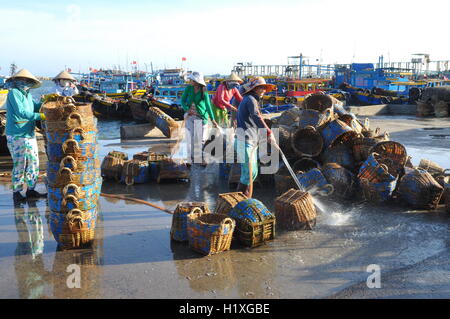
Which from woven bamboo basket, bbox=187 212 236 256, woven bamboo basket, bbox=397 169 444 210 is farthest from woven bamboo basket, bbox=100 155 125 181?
woven bamboo basket, bbox=397 169 444 210

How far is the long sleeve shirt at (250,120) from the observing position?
5.53 meters

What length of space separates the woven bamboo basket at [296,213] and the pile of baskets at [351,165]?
110 cm

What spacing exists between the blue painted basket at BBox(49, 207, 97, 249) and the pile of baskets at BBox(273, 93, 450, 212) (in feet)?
10.1

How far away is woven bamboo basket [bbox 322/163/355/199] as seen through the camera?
235 inches

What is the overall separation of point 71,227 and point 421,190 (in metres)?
4.46

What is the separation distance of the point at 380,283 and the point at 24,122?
16.0ft

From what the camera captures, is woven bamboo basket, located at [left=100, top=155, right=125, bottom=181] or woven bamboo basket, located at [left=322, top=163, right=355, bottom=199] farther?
woven bamboo basket, located at [left=100, top=155, right=125, bottom=181]

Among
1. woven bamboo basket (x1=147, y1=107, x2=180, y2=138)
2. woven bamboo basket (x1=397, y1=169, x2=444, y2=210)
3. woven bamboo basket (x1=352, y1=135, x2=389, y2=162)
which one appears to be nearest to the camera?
woven bamboo basket (x1=397, y1=169, x2=444, y2=210)

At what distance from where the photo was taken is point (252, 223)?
4316 mm

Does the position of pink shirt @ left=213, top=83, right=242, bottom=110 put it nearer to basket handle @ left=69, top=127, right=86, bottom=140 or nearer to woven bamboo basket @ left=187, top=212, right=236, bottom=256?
basket handle @ left=69, top=127, right=86, bottom=140

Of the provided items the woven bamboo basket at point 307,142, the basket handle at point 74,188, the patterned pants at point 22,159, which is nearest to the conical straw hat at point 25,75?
the patterned pants at point 22,159

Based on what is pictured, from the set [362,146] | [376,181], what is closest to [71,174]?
[376,181]

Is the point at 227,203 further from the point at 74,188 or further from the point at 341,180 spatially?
the point at 341,180

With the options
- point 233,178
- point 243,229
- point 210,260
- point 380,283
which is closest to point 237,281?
point 210,260
